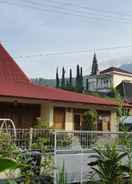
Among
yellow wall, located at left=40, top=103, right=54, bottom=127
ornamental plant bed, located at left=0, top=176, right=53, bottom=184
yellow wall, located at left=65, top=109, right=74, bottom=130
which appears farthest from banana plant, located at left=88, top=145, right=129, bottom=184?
yellow wall, located at left=65, top=109, right=74, bottom=130

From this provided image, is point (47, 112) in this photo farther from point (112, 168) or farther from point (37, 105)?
point (112, 168)

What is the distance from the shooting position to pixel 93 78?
70.2 meters

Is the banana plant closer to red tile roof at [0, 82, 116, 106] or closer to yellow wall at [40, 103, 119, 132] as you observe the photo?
red tile roof at [0, 82, 116, 106]

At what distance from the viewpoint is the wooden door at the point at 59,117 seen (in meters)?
22.3

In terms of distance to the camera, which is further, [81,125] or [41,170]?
[81,125]

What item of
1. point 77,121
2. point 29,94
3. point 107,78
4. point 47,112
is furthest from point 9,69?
point 107,78

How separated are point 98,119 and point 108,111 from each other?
102 cm

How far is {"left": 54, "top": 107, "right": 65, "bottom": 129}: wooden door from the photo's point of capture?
73.2 feet

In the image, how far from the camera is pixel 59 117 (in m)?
22.4

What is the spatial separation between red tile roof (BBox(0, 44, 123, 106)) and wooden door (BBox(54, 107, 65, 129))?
829 mm

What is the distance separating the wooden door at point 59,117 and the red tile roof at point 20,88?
2.72 ft

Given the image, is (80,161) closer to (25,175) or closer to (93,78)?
(25,175)

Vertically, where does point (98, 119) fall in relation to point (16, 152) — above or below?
above

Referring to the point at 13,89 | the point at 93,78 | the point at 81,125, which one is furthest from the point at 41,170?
the point at 93,78
